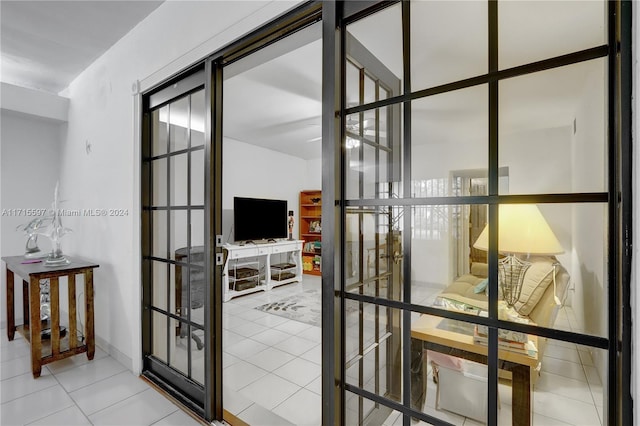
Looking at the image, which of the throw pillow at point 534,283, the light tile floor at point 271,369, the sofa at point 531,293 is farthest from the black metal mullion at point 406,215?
the light tile floor at point 271,369

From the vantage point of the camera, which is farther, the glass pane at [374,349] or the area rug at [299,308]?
the area rug at [299,308]

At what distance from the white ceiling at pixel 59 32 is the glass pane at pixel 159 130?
2.29 feet

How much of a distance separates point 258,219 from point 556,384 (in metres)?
5.14

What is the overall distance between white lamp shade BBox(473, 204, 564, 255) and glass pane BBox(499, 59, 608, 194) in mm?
57

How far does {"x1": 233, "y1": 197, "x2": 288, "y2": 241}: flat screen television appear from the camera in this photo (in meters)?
5.29

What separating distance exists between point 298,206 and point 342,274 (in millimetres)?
5895

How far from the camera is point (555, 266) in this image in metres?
0.83

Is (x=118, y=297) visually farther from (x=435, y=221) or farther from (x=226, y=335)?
(x=435, y=221)

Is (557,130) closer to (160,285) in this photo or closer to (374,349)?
(374,349)

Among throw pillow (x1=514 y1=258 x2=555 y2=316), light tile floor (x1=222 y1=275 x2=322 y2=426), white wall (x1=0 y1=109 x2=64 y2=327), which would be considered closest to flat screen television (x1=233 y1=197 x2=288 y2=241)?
light tile floor (x1=222 y1=275 x2=322 y2=426)

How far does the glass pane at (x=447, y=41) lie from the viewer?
37.3 inches

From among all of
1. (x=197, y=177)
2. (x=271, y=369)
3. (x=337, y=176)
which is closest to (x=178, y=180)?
(x=197, y=177)

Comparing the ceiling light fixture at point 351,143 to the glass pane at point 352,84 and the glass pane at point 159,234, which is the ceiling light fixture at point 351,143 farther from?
the glass pane at point 159,234

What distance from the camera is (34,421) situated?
180 cm
